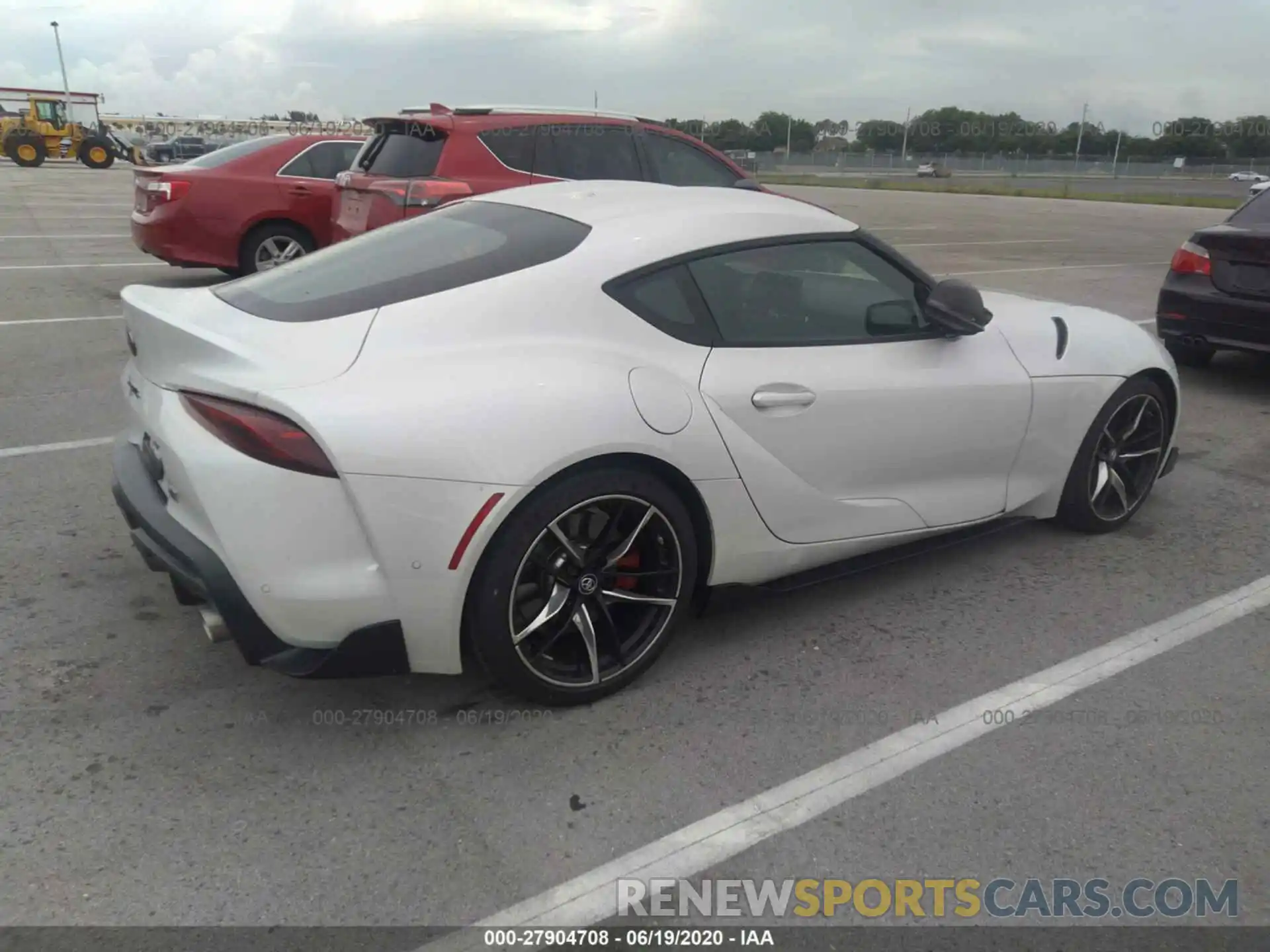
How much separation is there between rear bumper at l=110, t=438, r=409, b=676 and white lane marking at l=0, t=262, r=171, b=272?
29.8ft

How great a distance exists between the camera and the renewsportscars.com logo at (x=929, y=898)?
7.66 feet

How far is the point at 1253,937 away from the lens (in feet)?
7.51

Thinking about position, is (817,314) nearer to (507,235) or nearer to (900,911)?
(507,235)

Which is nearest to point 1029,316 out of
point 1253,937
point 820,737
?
point 820,737

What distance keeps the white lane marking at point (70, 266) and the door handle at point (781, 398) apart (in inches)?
372

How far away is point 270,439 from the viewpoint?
2494 mm

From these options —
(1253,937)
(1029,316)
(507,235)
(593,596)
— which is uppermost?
(507,235)

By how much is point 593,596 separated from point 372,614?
64 centimetres

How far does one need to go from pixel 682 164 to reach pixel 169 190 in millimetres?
4720

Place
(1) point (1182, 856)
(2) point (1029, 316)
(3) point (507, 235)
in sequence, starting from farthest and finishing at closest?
(2) point (1029, 316) → (3) point (507, 235) → (1) point (1182, 856)

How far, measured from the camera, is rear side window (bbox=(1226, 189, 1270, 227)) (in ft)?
22.1

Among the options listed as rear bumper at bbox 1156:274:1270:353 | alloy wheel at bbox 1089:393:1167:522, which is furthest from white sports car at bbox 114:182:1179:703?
rear bumper at bbox 1156:274:1270:353

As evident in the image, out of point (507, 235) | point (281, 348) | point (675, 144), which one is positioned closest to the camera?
point (281, 348)

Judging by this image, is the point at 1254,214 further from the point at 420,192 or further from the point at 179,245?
the point at 179,245
